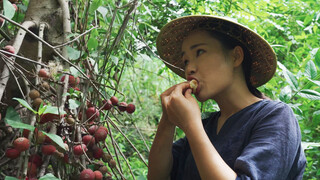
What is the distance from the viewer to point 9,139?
127cm

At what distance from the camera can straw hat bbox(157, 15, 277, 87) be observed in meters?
1.07

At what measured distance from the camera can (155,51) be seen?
→ 1798 millimetres

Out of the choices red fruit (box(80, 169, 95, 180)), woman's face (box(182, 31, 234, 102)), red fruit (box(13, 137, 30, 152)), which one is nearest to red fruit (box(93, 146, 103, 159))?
red fruit (box(80, 169, 95, 180))

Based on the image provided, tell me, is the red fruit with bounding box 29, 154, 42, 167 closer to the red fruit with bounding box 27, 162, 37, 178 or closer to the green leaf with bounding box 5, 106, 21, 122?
the red fruit with bounding box 27, 162, 37, 178

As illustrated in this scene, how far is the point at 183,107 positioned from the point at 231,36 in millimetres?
286

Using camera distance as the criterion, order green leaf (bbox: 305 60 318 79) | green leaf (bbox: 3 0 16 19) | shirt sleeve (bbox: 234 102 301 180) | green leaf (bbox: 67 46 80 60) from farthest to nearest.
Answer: green leaf (bbox: 305 60 318 79) < green leaf (bbox: 67 46 80 60) < green leaf (bbox: 3 0 16 19) < shirt sleeve (bbox: 234 102 301 180)

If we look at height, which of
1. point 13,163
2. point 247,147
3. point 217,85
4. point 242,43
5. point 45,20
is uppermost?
point 45,20

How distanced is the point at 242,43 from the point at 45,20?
0.70 meters

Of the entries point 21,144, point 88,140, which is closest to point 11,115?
point 21,144

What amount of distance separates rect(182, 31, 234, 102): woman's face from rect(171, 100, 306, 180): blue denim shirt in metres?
0.10

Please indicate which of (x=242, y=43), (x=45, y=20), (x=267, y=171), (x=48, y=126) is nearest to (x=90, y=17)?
(x=45, y=20)

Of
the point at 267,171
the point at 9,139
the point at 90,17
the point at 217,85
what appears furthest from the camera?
the point at 90,17

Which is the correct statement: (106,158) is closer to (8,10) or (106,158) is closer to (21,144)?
(21,144)

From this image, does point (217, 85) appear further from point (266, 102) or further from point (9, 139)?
point (9, 139)
